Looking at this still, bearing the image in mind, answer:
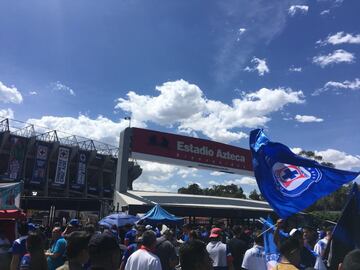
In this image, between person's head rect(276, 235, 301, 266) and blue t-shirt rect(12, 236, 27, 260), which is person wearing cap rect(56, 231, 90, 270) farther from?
blue t-shirt rect(12, 236, 27, 260)

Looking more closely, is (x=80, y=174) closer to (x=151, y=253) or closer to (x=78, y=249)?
(x=151, y=253)

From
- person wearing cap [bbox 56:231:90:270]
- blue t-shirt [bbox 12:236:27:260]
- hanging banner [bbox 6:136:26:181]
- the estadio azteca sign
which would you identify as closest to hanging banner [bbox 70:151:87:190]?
hanging banner [bbox 6:136:26:181]

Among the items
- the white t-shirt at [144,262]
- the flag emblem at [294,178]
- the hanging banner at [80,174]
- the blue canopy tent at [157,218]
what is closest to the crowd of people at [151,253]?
the white t-shirt at [144,262]

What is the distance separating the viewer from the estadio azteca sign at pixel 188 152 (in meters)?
29.9

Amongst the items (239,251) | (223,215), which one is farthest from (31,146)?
(239,251)

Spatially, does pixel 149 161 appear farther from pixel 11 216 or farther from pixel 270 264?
pixel 270 264

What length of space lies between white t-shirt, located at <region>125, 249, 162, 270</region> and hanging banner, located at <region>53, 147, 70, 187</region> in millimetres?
36690

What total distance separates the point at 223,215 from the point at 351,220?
2759 centimetres

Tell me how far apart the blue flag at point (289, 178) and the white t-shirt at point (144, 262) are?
242cm

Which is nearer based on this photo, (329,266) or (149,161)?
(329,266)

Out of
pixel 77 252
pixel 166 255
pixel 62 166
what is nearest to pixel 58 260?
pixel 166 255

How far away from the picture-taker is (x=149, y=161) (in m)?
30.8

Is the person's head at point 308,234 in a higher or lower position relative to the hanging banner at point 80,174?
lower

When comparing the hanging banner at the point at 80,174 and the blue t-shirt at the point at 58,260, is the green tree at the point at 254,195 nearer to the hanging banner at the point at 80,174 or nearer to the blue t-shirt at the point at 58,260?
the hanging banner at the point at 80,174
